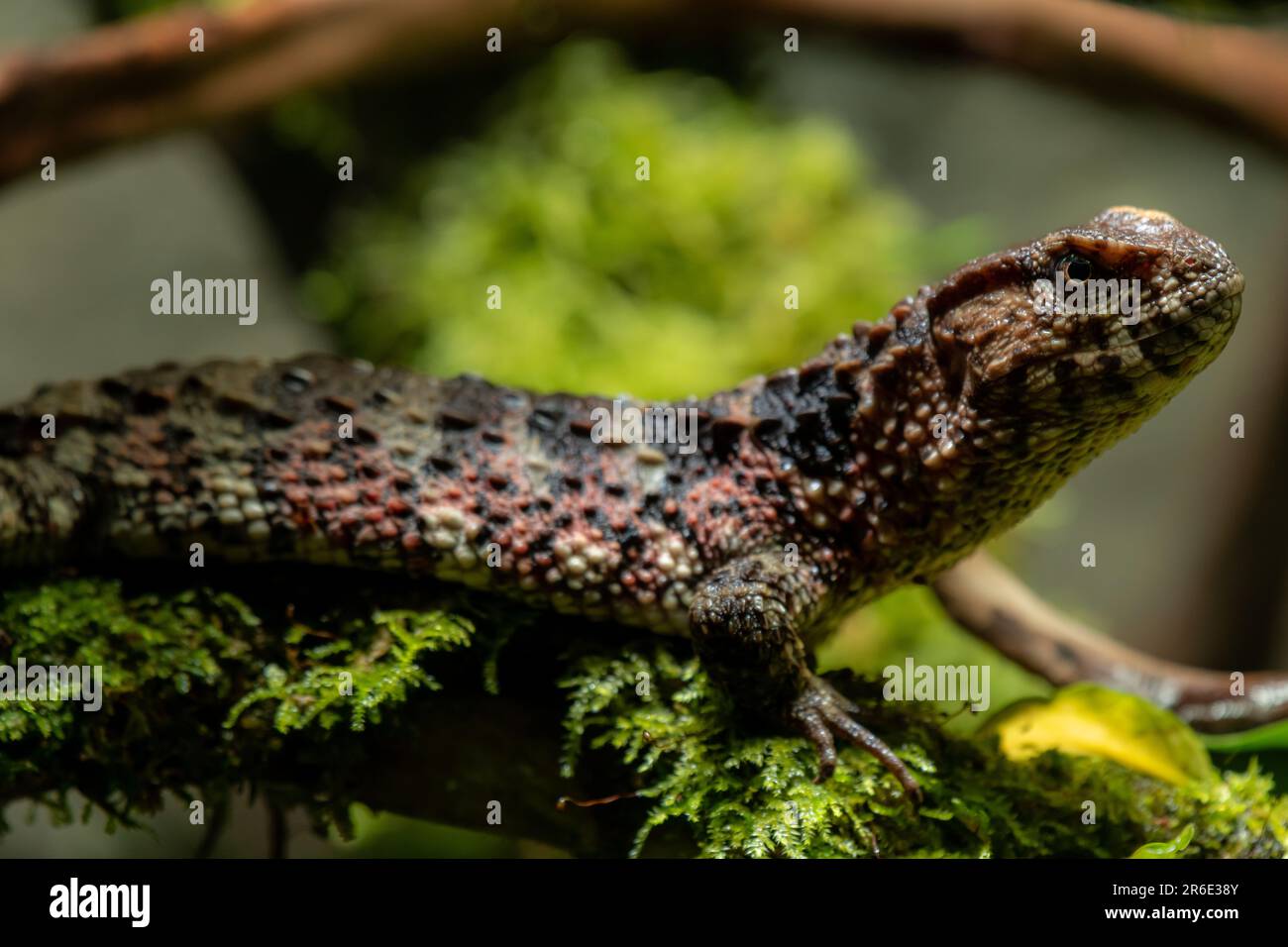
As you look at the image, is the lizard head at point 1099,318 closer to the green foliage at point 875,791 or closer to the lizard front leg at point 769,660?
the lizard front leg at point 769,660

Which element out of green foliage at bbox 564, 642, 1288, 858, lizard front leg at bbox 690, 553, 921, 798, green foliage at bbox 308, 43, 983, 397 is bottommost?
green foliage at bbox 564, 642, 1288, 858

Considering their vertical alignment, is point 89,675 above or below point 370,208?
below

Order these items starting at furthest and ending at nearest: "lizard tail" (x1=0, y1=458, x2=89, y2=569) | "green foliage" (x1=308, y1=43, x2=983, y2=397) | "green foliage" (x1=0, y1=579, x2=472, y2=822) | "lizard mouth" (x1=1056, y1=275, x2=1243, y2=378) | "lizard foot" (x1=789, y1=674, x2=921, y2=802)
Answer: "green foliage" (x1=308, y1=43, x2=983, y2=397)
"lizard tail" (x1=0, y1=458, x2=89, y2=569)
"green foliage" (x1=0, y1=579, x2=472, y2=822)
"lizard foot" (x1=789, y1=674, x2=921, y2=802)
"lizard mouth" (x1=1056, y1=275, x2=1243, y2=378)

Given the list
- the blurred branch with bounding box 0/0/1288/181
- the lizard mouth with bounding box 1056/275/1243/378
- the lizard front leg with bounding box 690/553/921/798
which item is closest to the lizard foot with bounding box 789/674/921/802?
the lizard front leg with bounding box 690/553/921/798

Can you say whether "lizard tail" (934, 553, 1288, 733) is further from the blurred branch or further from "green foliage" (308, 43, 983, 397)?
the blurred branch

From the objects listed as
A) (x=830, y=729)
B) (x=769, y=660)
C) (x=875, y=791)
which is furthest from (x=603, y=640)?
(x=875, y=791)
